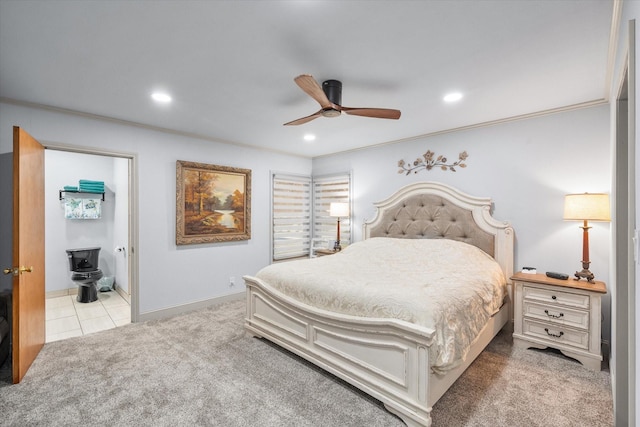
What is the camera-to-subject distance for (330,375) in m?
2.43

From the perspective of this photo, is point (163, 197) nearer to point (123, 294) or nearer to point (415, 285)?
point (123, 294)

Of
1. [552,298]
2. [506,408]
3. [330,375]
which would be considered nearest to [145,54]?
[330,375]

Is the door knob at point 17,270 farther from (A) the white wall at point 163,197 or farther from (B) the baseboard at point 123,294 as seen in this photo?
(B) the baseboard at point 123,294

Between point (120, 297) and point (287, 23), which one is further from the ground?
point (287, 23)

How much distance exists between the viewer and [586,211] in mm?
2629

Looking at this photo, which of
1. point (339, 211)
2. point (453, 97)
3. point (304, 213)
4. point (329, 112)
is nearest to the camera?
point (329, 112)

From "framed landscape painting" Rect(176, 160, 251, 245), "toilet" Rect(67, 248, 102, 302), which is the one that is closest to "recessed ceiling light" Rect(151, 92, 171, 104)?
"framed landscape painting" Rect(176, 160, 251, 245)

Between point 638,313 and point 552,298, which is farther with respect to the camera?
point 552,298

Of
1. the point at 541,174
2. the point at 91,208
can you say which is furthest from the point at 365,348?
the point at 91,208

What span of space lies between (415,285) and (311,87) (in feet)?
5.48

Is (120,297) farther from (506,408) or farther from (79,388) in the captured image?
(506,408)

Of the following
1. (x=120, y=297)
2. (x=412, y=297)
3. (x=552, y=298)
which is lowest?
(x=120, y=297)

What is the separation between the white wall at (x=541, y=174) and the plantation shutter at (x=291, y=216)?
2325 mm

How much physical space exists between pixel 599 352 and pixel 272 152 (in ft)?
15.0
